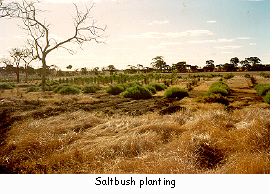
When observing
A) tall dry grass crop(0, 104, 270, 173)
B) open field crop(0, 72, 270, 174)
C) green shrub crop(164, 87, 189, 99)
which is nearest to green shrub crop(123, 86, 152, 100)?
green shrub crop(164, 87, 189, 99)

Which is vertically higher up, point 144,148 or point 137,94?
point 137,94

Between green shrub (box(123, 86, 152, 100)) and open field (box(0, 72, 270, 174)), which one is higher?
green shrub (box(123, 86, 152, 100))

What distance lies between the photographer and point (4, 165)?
6.64m

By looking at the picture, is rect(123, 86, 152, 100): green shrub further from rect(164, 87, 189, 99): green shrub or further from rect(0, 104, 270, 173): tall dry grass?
rect(0, 104, 270, 173): tall dry grass

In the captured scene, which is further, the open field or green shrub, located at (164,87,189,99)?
green shrub, located at (164,87,189,99)

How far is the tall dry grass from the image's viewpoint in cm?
598

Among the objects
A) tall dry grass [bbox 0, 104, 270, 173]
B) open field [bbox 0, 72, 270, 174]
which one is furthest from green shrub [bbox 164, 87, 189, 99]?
tall dry grass [bbox 0, 104, 270, 173]

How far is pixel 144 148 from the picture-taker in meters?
6.88

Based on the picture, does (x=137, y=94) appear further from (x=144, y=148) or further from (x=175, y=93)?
(x=144, y=148)

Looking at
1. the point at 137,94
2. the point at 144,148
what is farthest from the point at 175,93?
the point at 144,148
